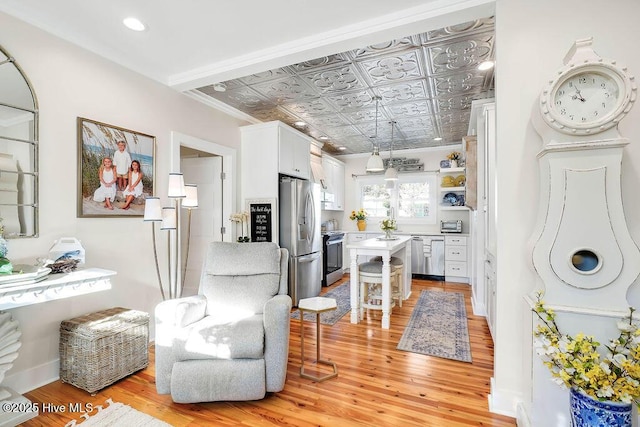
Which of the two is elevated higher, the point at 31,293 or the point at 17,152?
the point at 17,152

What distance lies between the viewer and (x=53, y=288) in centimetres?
191

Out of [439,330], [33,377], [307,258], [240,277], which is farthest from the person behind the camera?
[307,258]

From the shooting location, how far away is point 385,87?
10.8ft

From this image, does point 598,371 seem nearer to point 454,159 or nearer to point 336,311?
point 336,311

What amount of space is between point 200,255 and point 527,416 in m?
3.76

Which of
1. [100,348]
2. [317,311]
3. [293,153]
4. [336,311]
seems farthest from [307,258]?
[100,348]

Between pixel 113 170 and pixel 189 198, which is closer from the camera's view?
pixel 113 170

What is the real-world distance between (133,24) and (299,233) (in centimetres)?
279

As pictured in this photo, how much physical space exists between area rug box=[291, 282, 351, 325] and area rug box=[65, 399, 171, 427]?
1.91 metres

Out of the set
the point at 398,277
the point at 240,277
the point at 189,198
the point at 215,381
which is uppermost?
the point at 189,198

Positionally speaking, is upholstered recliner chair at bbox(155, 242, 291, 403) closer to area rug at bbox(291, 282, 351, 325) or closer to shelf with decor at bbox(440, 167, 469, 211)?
area rug at bbox(291, 282, 351, 325)

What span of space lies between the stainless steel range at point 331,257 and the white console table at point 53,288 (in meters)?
3.63

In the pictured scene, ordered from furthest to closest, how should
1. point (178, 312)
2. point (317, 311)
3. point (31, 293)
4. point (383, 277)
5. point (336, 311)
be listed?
1. point (336, 311)
2. point (383, 277)
3. point (317, 311)
4. point (178, 312)
5. point (31, 293)

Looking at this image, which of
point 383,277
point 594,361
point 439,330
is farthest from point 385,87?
point 594,361
